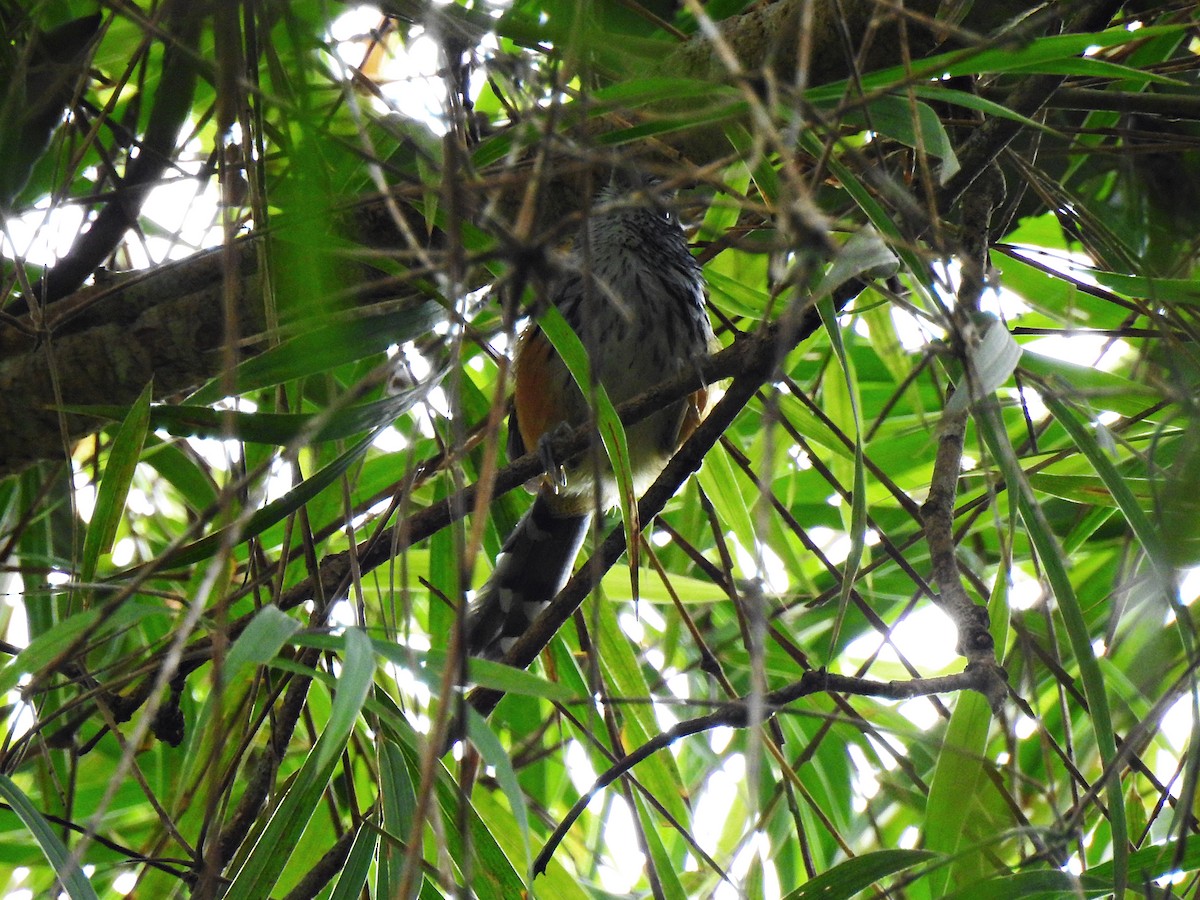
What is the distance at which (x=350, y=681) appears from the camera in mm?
1016

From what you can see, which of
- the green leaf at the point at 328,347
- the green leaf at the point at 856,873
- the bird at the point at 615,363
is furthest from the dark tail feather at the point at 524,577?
the green leaf at the point at 856,873

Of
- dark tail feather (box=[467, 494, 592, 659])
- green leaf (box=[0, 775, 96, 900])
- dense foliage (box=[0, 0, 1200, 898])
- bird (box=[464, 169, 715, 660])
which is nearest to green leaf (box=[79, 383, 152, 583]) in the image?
dense foliage (box=[0, 0, 1200, 898])

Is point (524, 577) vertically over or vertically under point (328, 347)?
over

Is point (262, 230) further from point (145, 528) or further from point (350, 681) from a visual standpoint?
point (145, 528)

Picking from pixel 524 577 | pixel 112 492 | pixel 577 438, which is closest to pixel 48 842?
pixel 112 492

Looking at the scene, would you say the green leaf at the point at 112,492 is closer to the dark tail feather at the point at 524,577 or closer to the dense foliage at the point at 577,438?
the dense foliage at the point at 577,438

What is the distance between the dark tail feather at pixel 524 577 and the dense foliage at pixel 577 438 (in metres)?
0.14

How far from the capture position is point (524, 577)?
262cm

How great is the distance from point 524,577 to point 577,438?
39.6 inches

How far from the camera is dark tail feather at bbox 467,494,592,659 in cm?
248

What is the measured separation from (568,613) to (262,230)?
60 centimetres

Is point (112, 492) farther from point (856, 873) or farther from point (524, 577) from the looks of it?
point (524, 577)

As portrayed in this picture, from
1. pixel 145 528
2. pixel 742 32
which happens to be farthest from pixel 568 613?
pixel 145 528

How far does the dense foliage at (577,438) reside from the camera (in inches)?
39.1
